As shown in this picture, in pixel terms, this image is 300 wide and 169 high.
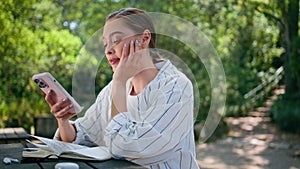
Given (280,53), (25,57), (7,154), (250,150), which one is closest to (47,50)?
(25,57)

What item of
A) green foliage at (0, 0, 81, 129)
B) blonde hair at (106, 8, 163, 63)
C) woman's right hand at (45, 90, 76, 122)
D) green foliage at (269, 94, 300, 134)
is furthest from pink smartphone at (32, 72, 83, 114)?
green foliage at (269, 94, 300, 134)

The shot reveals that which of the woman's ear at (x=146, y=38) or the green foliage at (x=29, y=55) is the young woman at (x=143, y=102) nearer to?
the woman's ear at (x=146, y=38)

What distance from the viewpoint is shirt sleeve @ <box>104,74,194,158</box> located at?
1.30 m

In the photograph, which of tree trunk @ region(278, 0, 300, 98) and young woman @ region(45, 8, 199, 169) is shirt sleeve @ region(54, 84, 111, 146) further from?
tree trunk @ region(278, 0, 300, 98)

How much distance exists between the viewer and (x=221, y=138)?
726 cm

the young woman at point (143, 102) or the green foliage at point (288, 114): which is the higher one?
the young woman at point (143, 102)

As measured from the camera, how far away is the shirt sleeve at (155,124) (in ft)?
4.26

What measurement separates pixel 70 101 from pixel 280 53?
388 inches

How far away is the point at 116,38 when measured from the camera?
1.44 meters

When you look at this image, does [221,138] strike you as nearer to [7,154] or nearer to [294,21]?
[294,21]

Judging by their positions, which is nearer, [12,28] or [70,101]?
[70,101]

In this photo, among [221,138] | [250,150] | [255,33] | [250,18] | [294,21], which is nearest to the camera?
[250,150]

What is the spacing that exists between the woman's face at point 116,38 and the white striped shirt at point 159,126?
0.53 ft

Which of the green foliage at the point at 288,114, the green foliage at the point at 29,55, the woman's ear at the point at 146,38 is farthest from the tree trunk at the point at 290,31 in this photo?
the woman's ear at the point at 146,38
